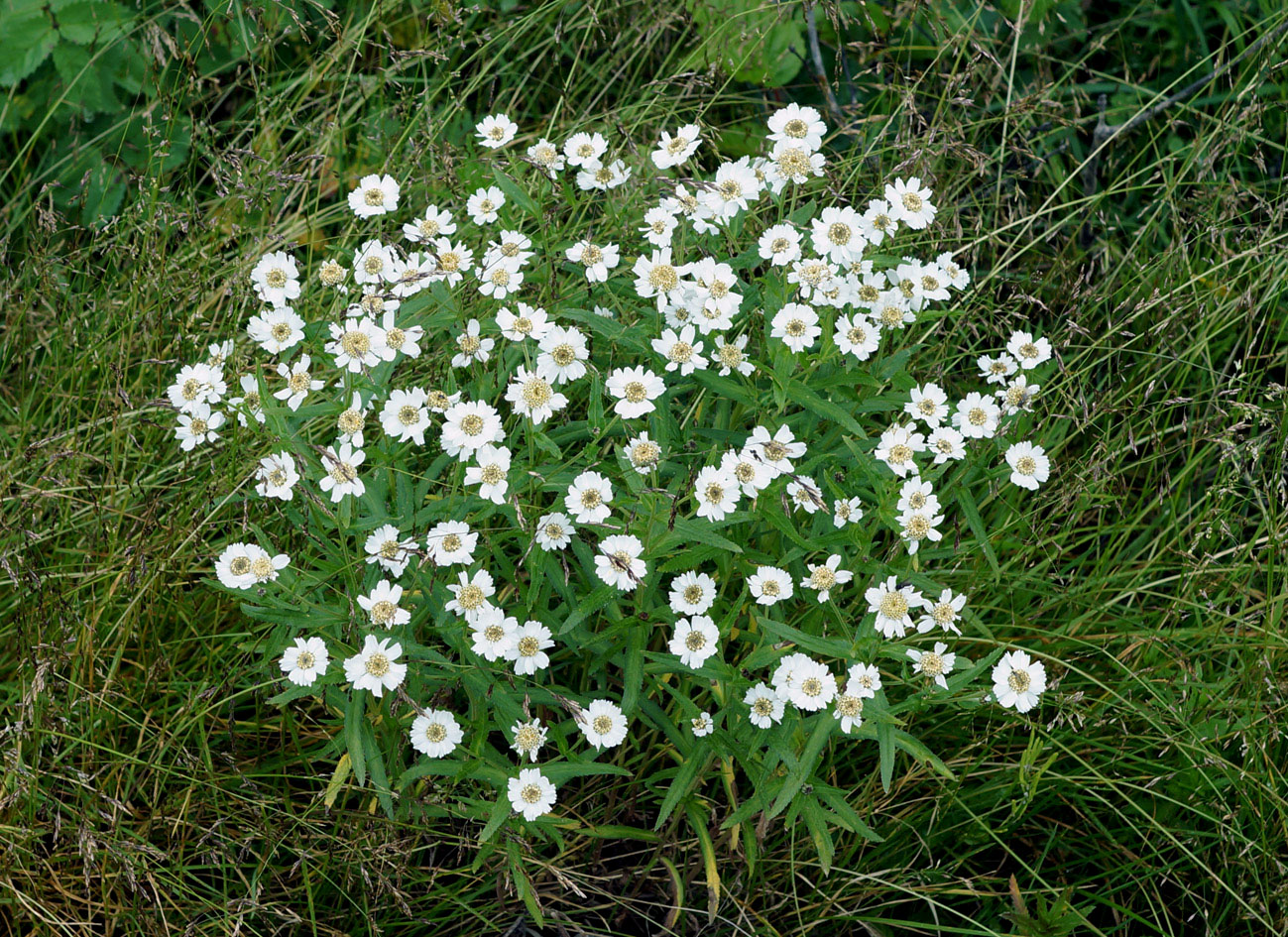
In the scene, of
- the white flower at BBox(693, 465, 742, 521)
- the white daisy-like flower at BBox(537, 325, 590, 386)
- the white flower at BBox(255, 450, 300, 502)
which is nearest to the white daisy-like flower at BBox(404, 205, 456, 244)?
the white daisy-like flower at BBox(537, 325, 590, 386)

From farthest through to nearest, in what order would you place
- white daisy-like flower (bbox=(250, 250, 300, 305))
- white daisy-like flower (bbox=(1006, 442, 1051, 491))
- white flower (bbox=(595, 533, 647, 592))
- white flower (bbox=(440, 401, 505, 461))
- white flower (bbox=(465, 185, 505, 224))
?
white flower (bbox=(465, 185, 505, 224)) → white daisy-like flower (bbox=(1006, 442, 1051, 491)) → white daisy-like flower (bbox=(250, 250, 300, 305)) → white flower (bbox=(440, 401, 505, 461)) → white flower (bbox=(595, 533, 647, 592))

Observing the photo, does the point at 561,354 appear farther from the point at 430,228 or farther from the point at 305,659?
the point at 305,659

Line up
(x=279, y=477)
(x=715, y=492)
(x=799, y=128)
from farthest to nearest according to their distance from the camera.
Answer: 1. (x=799, y=128)
2. (x=279, y=477)
3. (x=715, y=492)

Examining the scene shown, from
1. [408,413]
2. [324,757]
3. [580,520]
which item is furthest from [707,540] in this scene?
[324,757]

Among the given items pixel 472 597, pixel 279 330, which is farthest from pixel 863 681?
pixel 279 330

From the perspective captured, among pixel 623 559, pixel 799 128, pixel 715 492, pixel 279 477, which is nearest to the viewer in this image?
pixel 623 559

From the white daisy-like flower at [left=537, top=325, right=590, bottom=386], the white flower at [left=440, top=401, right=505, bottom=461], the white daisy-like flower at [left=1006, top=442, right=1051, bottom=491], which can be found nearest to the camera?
the white flower at [left=440, top=401, right=505, bottom=461]

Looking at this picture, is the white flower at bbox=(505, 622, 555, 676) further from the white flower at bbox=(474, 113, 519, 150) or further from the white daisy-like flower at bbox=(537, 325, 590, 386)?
the white flower at bbox=(474, 113, 519, 150)

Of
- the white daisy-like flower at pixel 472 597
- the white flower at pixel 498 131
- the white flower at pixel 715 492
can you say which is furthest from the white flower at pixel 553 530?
the white flower at pixel 498 131
